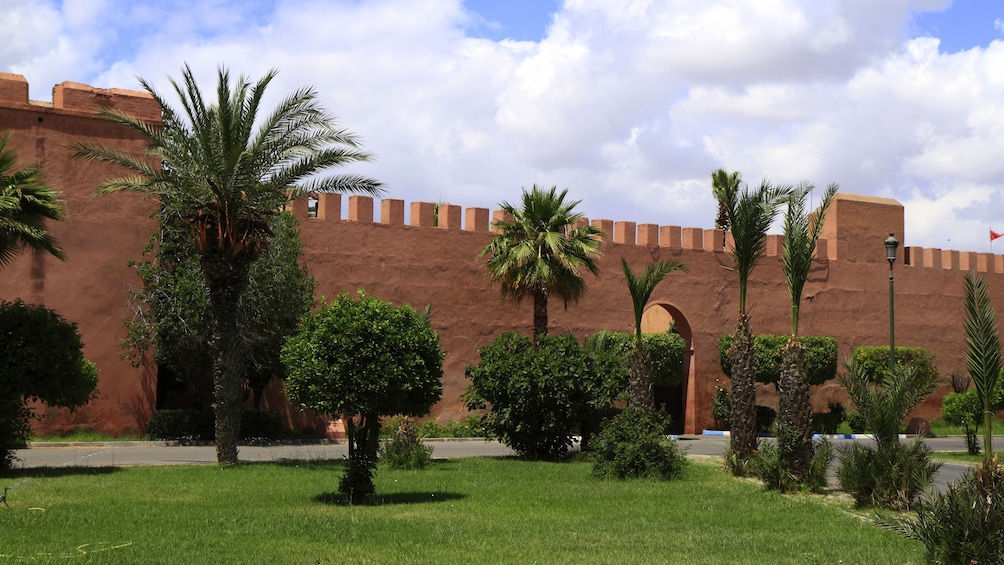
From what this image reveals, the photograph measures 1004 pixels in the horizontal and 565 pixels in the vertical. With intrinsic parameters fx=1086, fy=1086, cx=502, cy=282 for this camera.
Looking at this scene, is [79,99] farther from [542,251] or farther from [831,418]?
[831,418]

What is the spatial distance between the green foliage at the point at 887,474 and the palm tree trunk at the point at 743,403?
3.31m

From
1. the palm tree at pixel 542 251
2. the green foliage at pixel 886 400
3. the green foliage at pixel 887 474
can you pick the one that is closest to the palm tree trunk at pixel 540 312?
the palm tree at pixel 542 251

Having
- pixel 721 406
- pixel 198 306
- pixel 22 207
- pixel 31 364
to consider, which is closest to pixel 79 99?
pixel 198 306

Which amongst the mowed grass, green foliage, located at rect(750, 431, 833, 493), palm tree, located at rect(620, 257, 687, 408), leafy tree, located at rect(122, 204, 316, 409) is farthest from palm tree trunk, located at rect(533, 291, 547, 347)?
green foliage, located at rect(750, 431, 833, 493)

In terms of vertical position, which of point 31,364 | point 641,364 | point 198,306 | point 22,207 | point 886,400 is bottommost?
point 886,400

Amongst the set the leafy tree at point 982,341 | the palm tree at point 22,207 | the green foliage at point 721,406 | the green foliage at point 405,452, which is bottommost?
the green foliage at point 405,452

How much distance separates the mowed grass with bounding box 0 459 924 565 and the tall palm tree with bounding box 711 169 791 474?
966 mm

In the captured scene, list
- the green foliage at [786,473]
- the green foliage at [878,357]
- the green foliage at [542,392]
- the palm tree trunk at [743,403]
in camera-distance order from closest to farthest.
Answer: the green foliage at [786,473] < the palm tree trunk at [743,403] < the green foliage at [542,392] < the green foliage at [878,357]

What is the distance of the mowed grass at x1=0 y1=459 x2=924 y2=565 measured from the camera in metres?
9.29

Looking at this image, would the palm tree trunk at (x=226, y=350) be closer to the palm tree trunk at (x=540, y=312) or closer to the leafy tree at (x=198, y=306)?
the leafy tree at (x=198, y=306)

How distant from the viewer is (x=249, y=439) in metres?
22.6

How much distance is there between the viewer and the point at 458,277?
2648cm

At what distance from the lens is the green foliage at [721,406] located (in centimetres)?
2922

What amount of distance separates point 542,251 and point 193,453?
27.7 ft
